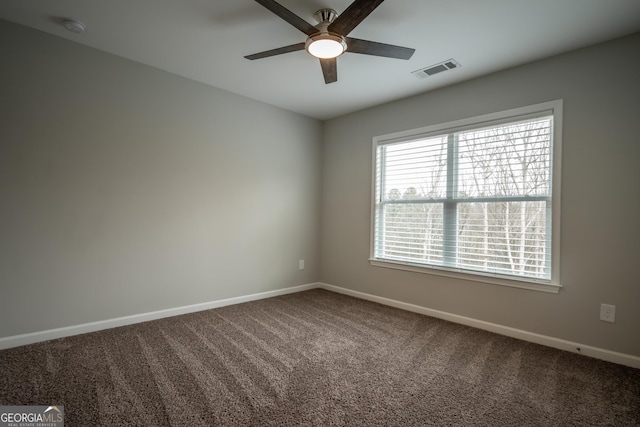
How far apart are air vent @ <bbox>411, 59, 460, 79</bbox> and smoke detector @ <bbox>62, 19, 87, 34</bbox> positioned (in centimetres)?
286

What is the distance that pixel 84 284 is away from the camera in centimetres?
266

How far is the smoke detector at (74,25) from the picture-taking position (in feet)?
7.56

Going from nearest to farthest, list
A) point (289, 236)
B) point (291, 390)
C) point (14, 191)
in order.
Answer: point (291, 390) → point (14, 191) → point (289, 236)

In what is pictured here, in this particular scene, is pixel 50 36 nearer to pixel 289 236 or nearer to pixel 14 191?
pixel 14 191

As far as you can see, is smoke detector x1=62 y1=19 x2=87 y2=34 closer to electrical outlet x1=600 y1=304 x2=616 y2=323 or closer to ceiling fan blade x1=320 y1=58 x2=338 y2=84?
ceiling fan blade x1=320 y1=58 x2=338 y2=84

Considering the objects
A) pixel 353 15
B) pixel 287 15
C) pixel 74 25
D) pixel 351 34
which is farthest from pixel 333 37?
pixel 74 25

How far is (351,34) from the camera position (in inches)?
97.0

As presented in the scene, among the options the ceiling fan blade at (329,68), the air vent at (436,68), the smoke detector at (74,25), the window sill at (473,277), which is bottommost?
the window sill at (473,277)

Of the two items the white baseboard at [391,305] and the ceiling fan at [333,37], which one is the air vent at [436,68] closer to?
the ceiling fan at [333,37]

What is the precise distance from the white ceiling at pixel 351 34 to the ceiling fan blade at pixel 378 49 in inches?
10.5

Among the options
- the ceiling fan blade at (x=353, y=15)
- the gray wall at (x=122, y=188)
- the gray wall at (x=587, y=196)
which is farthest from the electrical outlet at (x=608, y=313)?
the gray wall at (x=122, y=188)

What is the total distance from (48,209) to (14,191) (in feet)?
0.80

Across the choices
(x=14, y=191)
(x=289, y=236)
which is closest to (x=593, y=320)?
(x=289, y=236)

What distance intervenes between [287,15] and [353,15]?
0.39 m
